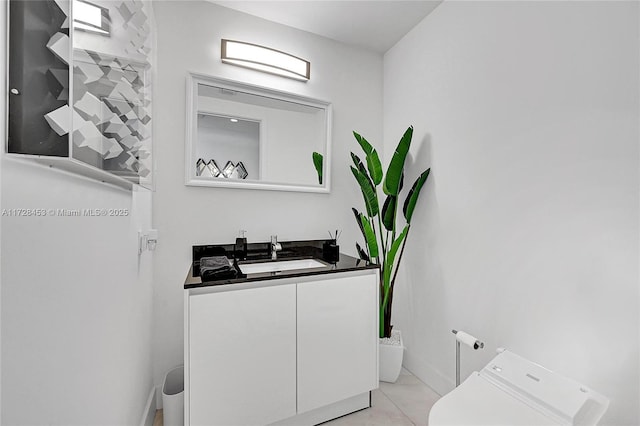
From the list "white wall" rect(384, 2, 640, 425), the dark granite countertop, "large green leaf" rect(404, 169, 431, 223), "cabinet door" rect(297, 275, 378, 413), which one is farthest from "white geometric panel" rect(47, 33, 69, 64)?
"large green leaf" rect(404, 169, 431, 223)

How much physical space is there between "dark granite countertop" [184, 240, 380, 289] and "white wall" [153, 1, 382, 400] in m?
0.06

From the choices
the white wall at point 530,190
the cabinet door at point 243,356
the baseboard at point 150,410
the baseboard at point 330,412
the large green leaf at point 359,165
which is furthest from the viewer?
the large green leaf at point 359,165

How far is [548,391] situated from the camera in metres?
1.09

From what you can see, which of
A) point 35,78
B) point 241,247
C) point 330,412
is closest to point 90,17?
point 35,78

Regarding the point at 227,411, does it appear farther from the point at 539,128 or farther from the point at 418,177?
the point at 539,128

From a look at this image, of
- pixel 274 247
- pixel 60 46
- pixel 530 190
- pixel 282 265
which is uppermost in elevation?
pixel 60 46

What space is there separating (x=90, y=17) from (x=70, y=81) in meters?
0.18

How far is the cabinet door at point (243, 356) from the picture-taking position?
1.36m

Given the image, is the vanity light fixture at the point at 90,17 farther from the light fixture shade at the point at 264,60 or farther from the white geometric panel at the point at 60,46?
the light fixture shade at the point at 264,60

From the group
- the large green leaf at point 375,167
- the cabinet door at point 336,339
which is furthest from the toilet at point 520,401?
the large green leaf at point 375,167

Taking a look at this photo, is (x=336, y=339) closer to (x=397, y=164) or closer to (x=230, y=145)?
(x=397, y=164)

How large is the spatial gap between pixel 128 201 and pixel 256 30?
5.29 ft

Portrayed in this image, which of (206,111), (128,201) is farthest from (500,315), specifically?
(206,111)

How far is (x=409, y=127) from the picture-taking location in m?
2.16
